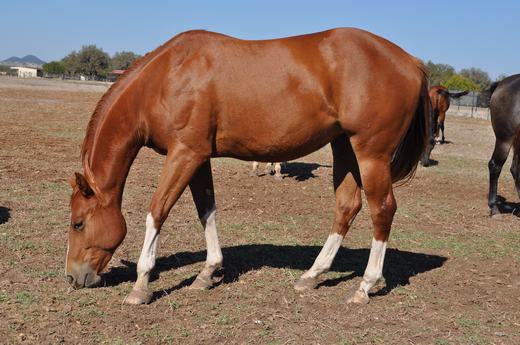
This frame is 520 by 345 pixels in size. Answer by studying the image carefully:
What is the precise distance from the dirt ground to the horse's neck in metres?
0.96

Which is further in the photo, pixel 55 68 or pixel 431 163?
pixel 55 68

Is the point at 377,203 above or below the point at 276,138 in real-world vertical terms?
below

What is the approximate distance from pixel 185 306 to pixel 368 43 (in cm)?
270

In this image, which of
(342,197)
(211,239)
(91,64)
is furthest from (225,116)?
(91,64)

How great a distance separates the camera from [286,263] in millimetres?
5648

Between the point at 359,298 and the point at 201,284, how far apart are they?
1.39 metres

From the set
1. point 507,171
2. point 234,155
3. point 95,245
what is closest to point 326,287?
point 234,155

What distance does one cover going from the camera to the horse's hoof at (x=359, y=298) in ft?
15.0

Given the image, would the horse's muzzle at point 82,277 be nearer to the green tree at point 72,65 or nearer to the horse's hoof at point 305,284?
the horse's hoof at point 305,284

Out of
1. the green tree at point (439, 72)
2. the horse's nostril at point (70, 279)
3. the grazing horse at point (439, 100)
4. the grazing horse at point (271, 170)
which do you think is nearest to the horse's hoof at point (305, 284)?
the horse's nostril at point (70, 279)

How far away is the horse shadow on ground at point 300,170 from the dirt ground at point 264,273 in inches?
31.8

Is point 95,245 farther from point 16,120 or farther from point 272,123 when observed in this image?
point 16,120

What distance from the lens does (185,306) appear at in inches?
171

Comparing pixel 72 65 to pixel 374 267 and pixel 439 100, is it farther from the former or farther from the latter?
pixel 374 267
